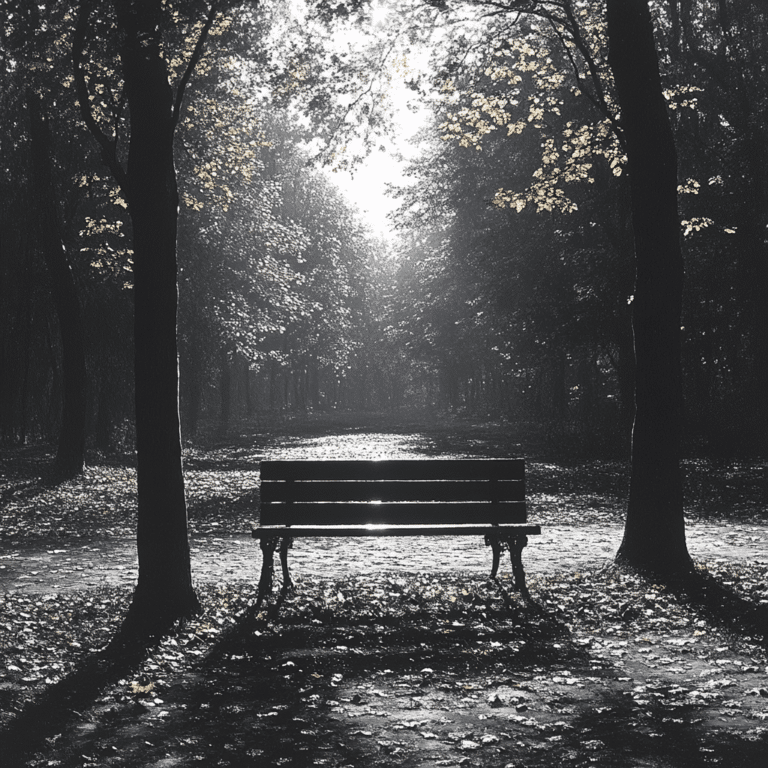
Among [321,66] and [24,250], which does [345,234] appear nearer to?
[24,250]

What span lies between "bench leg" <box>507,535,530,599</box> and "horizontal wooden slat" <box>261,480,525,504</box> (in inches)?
14.0

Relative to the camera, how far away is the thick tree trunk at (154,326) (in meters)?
7.29

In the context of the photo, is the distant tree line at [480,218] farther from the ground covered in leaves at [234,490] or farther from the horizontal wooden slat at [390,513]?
the horizontal wooden slat at [390,513]

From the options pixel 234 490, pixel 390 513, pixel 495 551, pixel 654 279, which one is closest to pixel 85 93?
pixel 390 513

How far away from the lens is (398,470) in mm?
8172

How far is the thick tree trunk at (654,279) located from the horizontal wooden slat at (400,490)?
149cm

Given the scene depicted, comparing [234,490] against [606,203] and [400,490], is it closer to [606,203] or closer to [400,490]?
[400,490]

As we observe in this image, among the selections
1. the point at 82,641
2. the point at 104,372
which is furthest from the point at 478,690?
the point at 104,372

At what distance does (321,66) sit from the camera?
10906mm

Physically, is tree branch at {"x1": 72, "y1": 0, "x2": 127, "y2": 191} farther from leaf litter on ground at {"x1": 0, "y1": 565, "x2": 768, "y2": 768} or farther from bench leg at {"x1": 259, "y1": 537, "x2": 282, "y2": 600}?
leaf litter on ground at {"x1": 0, "y1": 565, "x2": 768, "y2": 768}

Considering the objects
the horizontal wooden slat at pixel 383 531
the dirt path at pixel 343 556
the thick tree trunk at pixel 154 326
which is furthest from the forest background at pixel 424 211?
the dirt path at pixel 343 556

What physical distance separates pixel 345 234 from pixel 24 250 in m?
44.4

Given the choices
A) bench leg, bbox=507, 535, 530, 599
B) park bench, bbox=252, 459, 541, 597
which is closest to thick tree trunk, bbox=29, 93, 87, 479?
park bench, bbox=252, 459, 541, 597

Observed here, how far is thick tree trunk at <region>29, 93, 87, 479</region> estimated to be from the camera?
18.2 metres
